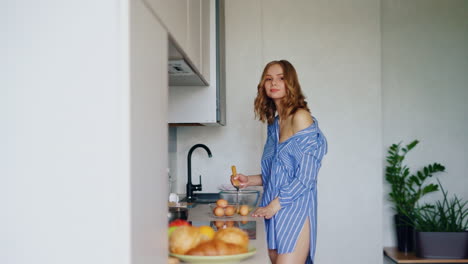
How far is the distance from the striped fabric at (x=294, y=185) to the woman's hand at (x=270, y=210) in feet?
0.09

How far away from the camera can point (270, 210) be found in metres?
2.26

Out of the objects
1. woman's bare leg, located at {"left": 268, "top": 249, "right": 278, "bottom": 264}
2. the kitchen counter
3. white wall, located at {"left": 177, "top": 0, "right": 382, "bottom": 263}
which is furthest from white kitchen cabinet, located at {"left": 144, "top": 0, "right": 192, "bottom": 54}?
white wall, located at {"left": 177, "top": 0, "right": 382, "bottom": 263}

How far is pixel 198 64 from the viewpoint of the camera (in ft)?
7.08

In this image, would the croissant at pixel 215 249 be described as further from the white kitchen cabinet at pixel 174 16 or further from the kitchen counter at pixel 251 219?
the white kitchen cabinet at pixel 174 16

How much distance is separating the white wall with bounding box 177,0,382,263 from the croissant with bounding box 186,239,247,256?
85.1 inches

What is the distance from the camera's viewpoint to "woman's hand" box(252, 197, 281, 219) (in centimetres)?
225

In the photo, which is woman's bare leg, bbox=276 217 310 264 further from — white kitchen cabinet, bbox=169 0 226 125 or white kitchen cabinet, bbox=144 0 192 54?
white kitchen cabinet, bbox=144 0 192 54

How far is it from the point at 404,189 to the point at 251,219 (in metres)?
1.81

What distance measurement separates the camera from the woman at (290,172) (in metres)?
2.29

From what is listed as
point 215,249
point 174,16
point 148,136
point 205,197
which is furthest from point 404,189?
point 148,136

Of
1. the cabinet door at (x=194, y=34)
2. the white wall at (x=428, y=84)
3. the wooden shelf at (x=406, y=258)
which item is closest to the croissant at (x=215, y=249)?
the cabinet door at (x=194, y=34)
